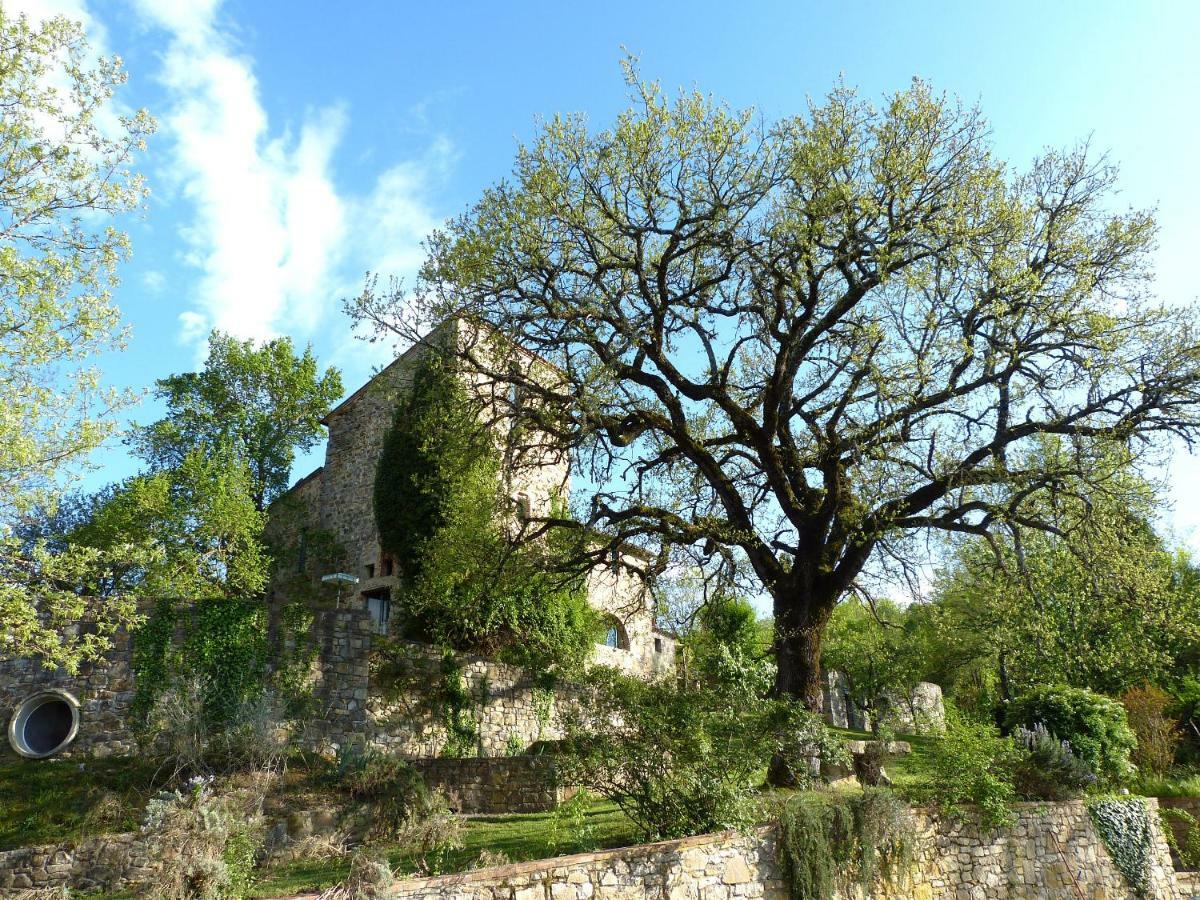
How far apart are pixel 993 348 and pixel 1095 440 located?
2301 millimetres

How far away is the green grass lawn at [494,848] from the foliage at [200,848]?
1.69 feet

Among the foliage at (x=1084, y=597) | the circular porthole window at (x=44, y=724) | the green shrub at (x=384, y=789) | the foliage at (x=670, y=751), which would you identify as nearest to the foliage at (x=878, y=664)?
the foliage at (x=1084, y=597)

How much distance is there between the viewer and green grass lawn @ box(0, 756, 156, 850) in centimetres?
1101

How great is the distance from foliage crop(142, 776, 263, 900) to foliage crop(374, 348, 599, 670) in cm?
721

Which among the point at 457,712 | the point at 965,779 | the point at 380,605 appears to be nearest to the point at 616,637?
the point at 380,605

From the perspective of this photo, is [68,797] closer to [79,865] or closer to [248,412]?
[79,865]

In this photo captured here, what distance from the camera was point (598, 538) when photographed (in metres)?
15.1

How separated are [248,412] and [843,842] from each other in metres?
27.1

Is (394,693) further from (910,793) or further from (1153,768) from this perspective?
(1153,768)

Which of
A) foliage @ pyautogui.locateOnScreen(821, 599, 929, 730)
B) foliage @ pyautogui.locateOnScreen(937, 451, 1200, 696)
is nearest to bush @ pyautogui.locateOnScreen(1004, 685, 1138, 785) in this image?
foliage @ pyautogui.locateOnScreen(937, 451, 1200, 696)

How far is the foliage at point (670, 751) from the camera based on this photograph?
929 centimetres

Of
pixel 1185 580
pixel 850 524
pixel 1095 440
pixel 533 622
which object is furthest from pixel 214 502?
pixel 1185 580

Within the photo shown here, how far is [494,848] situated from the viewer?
393 inches

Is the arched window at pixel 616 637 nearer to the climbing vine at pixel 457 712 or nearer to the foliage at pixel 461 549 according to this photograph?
the foliage at pixel 461 549
